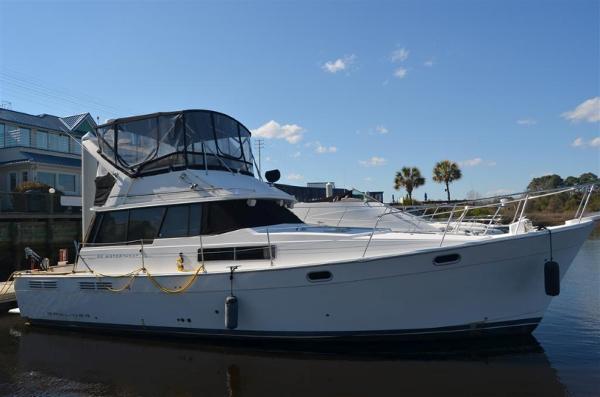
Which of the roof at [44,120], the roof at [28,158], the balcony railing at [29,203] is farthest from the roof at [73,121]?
the balcony railing at [29,203]

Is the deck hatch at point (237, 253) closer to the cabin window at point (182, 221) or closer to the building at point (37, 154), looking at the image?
the cabin window at point (182, 221)

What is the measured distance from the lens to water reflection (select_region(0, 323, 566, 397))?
6250 millimetres

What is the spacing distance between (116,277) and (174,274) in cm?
137

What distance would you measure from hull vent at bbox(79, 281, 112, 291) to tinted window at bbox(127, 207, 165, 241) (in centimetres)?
94

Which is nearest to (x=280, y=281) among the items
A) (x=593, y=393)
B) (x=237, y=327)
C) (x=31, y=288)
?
(x=237, y=327)

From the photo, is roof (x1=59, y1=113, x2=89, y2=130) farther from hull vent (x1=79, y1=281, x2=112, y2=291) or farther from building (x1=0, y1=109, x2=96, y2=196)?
hull vent (x1=79, y1=281, x2=112, y2=291)

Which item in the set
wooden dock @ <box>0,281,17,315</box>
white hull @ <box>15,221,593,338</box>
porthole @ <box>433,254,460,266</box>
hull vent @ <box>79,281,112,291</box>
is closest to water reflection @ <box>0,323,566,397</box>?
white hull @ <box>15,221,593,338</box>

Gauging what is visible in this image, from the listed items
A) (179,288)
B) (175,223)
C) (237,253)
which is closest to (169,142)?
(175,223)

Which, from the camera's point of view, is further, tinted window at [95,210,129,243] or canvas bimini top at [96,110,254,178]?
tinted window at [95,210,129,243]

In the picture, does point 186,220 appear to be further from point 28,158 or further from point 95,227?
point 28,158

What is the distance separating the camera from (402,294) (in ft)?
22.9

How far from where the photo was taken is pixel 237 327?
7715 mm

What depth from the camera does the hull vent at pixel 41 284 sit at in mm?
9472

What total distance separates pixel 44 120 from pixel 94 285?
23177 millimetres
